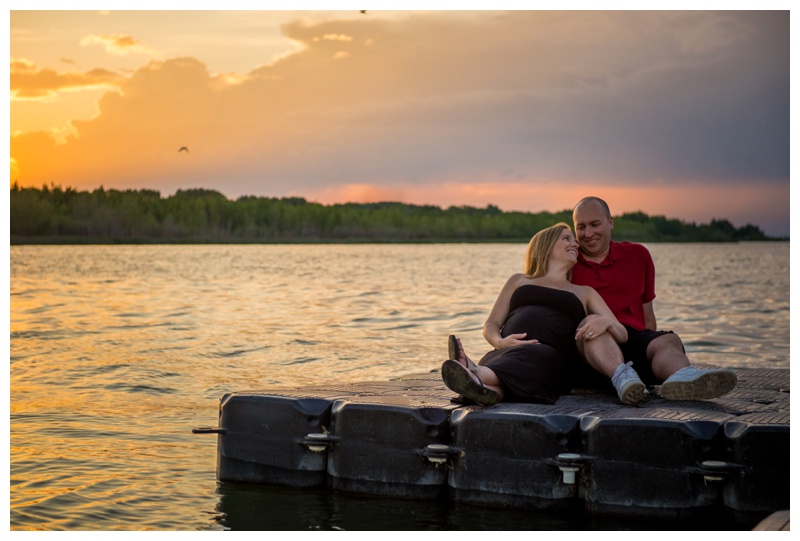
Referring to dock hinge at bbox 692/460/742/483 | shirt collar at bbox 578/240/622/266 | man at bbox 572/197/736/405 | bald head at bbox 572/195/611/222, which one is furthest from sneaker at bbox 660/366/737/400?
bald head at bbox 572/195/611/222

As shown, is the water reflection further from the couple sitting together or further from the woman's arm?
the woman's arm

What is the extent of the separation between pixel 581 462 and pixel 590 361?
1245 millimetres

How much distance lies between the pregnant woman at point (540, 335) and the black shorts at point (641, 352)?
0.16m

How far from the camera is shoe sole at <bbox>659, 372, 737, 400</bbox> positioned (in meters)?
6.97

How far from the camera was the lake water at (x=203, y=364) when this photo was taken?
709cm

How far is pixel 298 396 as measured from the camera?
297 inches

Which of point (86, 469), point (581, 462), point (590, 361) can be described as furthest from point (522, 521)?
point (86, 469)

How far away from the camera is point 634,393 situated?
7000mm

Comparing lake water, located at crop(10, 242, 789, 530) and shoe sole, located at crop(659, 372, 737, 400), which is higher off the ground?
shoe sole, located at crop(659, 372, 737, 400)

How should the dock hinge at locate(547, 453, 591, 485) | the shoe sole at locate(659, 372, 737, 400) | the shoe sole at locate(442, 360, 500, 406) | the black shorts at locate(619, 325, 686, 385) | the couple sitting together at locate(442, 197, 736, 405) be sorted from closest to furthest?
the dock hinge at locate(547, 453, 591, 485) → the shoe sole at locate(442, 360, 500, 406) → the shoe sole at locate(659, 372, 737, 400) → the couple sitting together at locate(442, 197, 736, 405) → the black shorts at locate(619, 325, 686, 385)

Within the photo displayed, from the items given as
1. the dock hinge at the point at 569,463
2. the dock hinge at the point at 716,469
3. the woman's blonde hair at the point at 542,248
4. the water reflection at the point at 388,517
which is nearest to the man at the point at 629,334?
the woman's blonde hair at the point at 542,248

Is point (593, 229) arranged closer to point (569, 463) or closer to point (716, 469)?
point (569, 463)

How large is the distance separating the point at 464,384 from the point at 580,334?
1135mm
